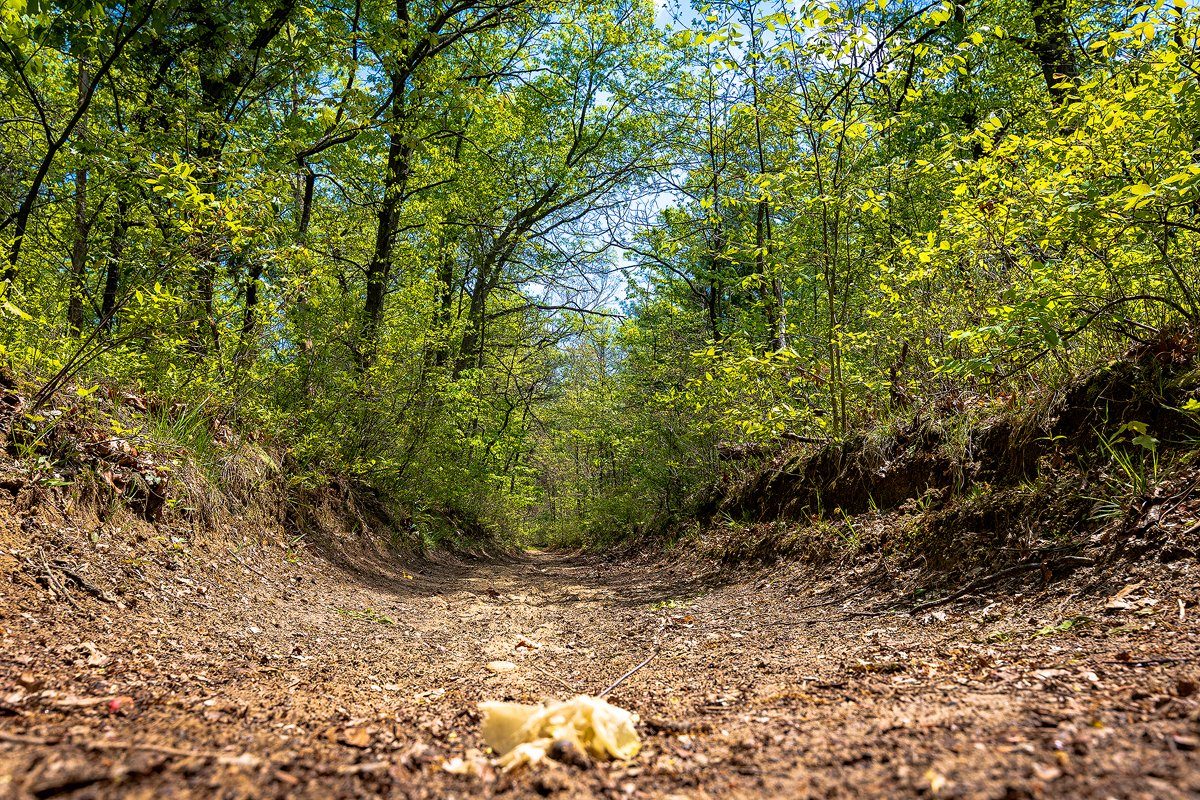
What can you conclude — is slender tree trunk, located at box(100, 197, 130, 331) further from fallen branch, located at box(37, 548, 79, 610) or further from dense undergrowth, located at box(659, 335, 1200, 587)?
dense undergrowth, located at box(659, 335, 1200, 587)

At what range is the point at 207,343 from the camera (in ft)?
16.8

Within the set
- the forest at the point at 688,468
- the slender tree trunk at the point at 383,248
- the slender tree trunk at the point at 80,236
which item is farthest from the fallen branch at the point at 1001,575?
the slender tree trunk at the point at 383,248

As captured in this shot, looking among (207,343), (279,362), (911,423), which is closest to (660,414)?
(911,423)

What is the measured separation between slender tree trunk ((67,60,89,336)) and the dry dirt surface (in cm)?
244

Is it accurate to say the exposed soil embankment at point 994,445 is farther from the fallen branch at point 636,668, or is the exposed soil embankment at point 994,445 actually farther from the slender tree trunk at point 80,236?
the slender tree trunk at point 80,236

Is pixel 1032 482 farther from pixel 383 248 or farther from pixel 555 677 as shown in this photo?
pixel 383 248

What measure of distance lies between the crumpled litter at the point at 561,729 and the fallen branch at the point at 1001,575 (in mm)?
2372

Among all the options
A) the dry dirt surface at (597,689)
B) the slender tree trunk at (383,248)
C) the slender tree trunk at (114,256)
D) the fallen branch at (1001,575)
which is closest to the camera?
the dry dirt surface at (597,689)

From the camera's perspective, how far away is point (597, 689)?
2572mm

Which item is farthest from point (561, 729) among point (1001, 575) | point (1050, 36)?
point (1050, 36)

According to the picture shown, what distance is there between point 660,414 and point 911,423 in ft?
18.3

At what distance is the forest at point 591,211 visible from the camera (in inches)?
136

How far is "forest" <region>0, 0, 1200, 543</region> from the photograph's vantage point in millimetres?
3449

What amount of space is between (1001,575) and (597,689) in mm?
2305
